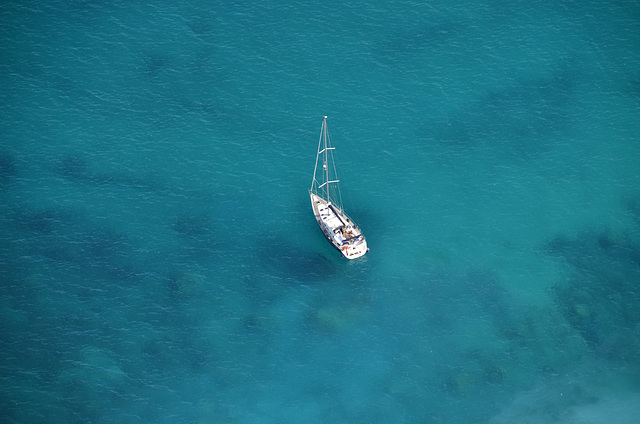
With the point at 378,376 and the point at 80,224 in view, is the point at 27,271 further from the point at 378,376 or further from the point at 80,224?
the point at 378,376

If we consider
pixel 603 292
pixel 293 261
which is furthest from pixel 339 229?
pixel 603 292

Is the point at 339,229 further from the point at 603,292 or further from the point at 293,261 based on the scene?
the point at 603,292

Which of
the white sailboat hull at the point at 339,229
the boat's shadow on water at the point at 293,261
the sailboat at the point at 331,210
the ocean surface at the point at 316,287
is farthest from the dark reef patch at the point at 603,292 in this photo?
the boat's shadow on water at the point at 293,261

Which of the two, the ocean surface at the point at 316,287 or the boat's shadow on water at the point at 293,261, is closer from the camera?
the ocean surface at the point at 316,287

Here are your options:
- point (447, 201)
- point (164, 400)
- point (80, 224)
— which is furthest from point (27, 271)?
point (447, 201)

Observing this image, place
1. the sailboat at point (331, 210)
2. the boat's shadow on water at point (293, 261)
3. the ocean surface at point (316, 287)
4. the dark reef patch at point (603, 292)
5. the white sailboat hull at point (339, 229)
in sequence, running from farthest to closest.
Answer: the sailboat at point (331, 210), the white sailboat hull at point (339, 229), the boat's shadow on water at point (293, 261), the dark reef patch at point (603, 292), the ocean surface at point (316, 287)

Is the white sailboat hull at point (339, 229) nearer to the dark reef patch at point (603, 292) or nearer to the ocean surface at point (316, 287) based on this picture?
the ocean surface at point (316, 287)

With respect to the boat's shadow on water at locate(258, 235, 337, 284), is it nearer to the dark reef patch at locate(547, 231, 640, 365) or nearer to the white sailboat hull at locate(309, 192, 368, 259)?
the white sailboat hull at locate(309, 192, 368, 259)
